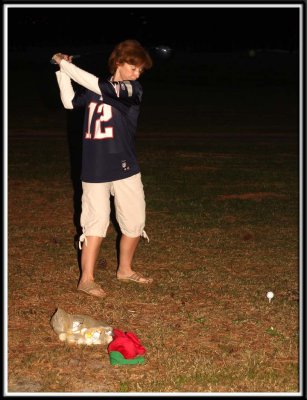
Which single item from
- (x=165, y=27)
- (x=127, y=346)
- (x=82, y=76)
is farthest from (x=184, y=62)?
(x=127, y=346)

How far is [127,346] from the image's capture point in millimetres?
4938

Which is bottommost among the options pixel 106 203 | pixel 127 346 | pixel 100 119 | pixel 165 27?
pixel 127 346

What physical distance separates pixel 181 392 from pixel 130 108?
2478 millimetres

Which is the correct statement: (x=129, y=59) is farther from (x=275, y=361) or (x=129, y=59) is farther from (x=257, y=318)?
(x=275, y=361)

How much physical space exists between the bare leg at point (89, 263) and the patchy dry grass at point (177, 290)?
0.32ft

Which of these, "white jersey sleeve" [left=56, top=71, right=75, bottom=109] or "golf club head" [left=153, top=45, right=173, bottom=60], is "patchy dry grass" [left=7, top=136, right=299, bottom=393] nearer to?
"white jersey sleeve" [left=56, top=71, right=75, bottom=109]

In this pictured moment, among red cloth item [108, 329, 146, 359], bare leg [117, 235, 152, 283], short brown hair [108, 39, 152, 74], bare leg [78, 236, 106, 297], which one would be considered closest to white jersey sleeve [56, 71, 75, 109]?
short brown hair [108, 39, 152, 74]

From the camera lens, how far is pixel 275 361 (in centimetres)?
504

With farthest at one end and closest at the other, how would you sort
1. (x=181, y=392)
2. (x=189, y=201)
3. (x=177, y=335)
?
(x=189, y=201) → (x=177, y=335) → (x=181, y=392)

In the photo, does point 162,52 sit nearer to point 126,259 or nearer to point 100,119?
point 100,119

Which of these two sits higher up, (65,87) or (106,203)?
(65,87)

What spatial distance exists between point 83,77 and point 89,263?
4.84 ft

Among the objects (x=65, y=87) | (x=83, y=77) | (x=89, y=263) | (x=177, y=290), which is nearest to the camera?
(x=83, y=77)

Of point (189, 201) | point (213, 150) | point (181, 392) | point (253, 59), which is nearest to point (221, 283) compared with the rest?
point (181, 392)
